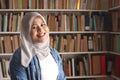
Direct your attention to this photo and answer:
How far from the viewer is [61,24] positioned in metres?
3.47

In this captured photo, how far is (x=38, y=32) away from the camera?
1.51 metres

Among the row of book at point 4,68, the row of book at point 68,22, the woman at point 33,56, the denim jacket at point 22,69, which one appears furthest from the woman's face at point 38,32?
the row of book at point 4,68

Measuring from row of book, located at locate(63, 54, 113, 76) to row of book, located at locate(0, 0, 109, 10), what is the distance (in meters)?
0.80

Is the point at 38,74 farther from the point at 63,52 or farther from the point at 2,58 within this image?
the point at 2,58

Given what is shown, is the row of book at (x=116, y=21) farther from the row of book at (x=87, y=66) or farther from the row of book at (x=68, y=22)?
the row of book at (x=87, y=66)

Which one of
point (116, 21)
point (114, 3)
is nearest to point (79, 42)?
point (116, 21)

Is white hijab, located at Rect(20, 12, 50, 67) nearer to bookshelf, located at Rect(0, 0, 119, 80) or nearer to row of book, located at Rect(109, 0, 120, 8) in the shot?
bookshelf, located at Rect(0, 0, 119, 80)

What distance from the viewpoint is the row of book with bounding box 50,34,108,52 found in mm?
3480

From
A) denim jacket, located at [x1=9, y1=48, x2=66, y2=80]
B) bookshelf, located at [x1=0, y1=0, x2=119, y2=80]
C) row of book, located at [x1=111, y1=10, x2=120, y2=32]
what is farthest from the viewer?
bookshelf, located at [x1=0, y1=0, x2=119, y2=80]

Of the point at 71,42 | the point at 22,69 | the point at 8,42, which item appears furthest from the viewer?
the point at 71,42

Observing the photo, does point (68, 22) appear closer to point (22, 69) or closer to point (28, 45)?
point (28, 45)

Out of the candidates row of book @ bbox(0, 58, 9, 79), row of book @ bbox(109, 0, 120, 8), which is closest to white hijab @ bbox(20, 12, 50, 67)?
row of book @ bbox(0, 58, 9, 79)

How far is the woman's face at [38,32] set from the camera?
1.51 metres

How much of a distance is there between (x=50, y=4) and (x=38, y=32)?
2.02 metres
